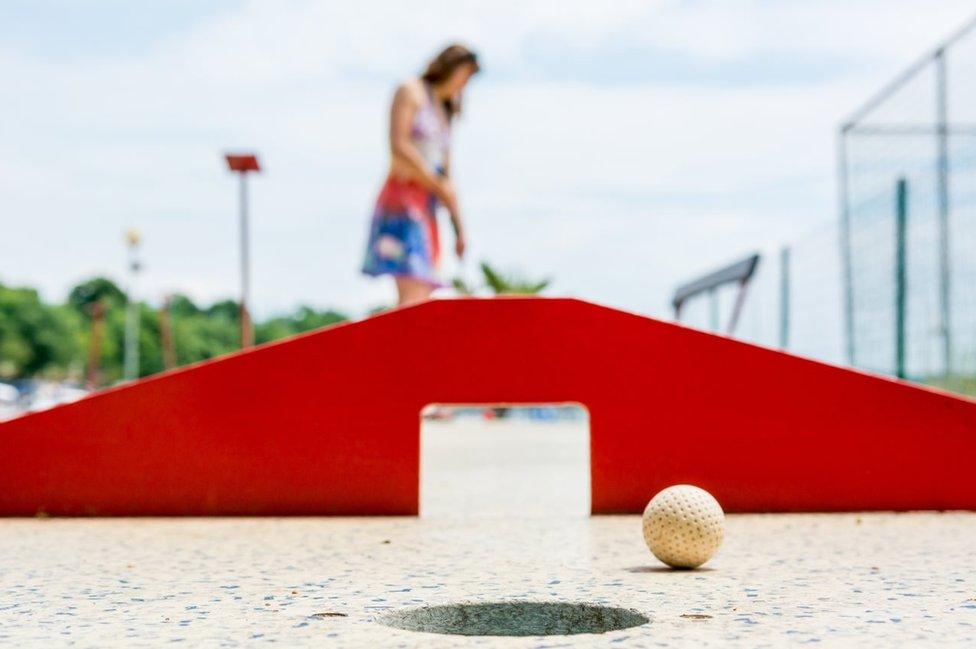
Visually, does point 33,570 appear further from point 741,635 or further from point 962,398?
point 962,398

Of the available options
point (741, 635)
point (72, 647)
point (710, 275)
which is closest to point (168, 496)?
point (72, 647)

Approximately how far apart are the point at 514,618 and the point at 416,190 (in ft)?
17.0

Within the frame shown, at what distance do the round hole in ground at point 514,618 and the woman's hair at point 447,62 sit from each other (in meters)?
5.68

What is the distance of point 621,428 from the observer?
8.09 meters

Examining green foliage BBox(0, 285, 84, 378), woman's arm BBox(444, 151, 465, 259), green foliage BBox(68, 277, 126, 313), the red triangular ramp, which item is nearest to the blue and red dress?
woman's arm BBox(444, 151, 465, 259)

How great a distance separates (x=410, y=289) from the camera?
9148mm

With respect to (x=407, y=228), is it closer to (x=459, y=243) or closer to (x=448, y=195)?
(x=448, y=195)

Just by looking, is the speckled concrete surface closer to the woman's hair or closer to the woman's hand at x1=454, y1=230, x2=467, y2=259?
the woman's hand at x1=454, y1=230, x2=467, y2=259

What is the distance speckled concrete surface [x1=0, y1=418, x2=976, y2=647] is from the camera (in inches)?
155

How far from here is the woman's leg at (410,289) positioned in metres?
9.11

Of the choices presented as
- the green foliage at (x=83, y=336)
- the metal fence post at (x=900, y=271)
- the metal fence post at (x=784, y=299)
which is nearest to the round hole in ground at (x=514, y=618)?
the metal fence post at (x=900, y=271)

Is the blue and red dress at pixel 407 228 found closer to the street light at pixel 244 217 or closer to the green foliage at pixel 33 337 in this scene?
the street light at pixel 244 217

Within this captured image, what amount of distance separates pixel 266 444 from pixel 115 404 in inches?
41.2

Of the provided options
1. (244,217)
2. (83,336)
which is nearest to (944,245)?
(244,217)
